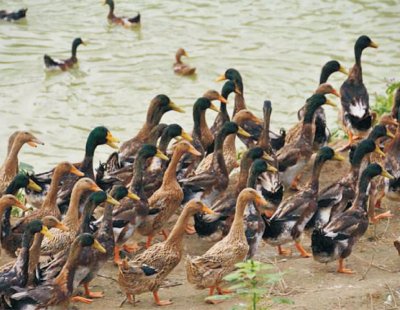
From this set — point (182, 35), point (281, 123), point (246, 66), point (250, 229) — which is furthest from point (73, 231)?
point (182, 35)

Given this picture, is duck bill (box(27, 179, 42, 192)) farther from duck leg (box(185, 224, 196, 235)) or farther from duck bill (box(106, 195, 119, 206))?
duck leg (box(185, 224, 196, 235))

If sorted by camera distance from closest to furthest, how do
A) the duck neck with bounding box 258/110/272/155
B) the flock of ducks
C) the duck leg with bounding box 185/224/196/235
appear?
the flock of ducks < the duck leg with bounding box 185/224/196/235 < the duck neck with bounding box 258/110/272/155

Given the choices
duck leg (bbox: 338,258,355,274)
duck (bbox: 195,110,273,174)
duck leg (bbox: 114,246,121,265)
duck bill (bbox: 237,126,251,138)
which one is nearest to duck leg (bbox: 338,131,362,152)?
duck (bbox: 195,110,273,174)

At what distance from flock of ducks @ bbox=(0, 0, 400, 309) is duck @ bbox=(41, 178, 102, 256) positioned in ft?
0.04

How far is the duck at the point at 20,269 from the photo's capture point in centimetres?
988

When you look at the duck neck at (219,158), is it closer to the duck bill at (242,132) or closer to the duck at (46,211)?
the duck bill at (242,132)

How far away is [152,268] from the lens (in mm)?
10172

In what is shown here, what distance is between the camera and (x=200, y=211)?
11.2 m

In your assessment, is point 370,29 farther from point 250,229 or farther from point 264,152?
point 250,229

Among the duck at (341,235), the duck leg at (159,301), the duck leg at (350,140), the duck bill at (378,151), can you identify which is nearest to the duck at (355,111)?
the duck leg at (350,140)

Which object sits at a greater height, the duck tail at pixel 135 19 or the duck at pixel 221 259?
the duck tail at pixel 135 19

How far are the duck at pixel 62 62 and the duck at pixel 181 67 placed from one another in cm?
199

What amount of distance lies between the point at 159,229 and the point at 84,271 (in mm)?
1695

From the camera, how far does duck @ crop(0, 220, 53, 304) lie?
32.4 feet
